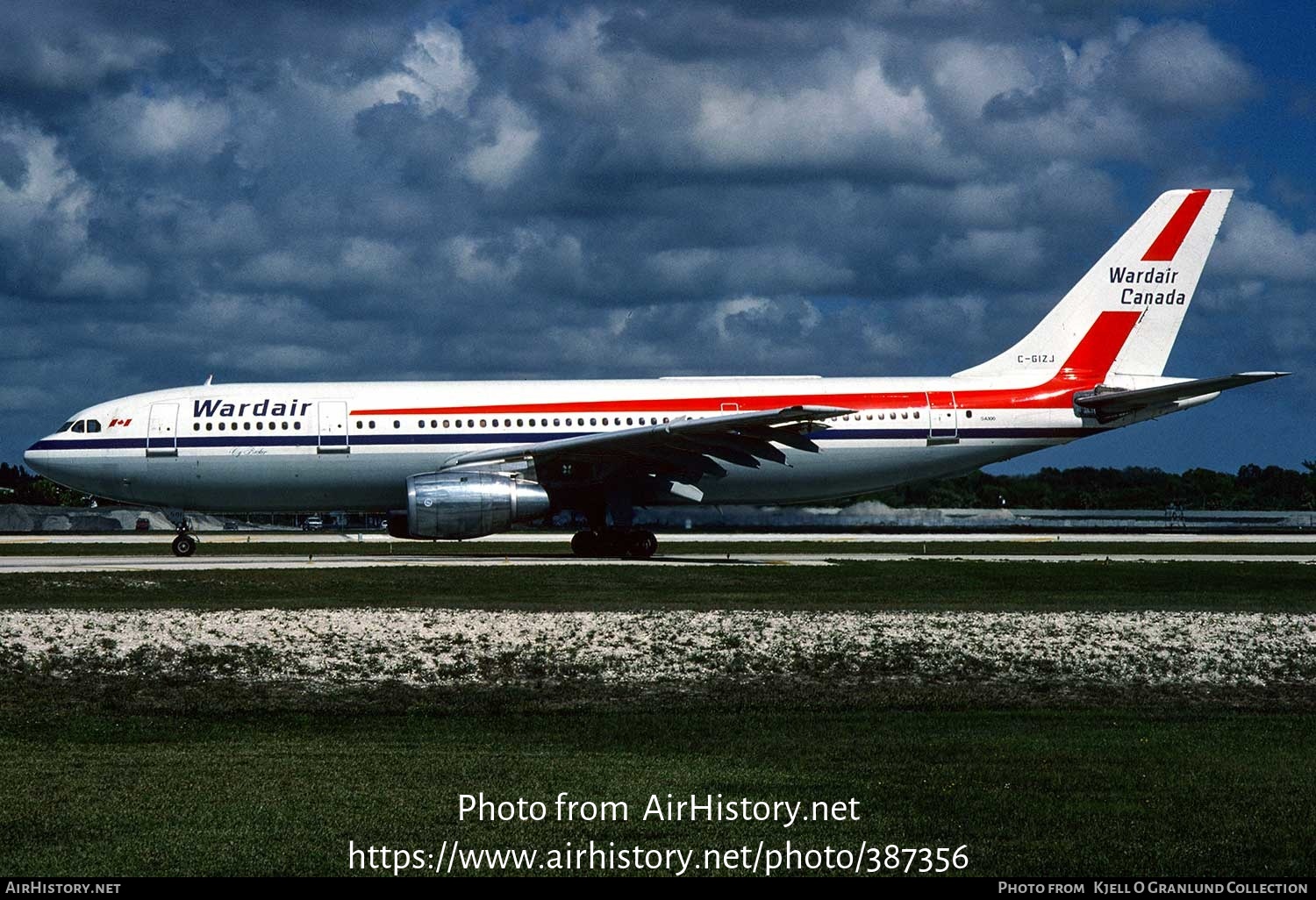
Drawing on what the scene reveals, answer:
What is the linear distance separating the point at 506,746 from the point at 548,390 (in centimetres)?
2296

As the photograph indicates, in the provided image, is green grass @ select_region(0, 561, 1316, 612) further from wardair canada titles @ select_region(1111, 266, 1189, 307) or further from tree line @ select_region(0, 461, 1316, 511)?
tree line @ select_region(0, 461, 1316, 511)

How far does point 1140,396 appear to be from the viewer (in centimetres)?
3334

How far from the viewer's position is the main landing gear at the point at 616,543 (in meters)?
32.2

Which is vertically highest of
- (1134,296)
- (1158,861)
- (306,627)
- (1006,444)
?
(1134,296)

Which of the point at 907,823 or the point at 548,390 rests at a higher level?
the point at 548,390

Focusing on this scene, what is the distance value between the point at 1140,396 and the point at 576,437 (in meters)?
13.2

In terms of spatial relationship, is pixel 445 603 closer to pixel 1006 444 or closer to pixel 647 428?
pixel 647 428

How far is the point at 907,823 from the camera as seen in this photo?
26.8 ft

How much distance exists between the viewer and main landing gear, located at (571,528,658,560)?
32.2m

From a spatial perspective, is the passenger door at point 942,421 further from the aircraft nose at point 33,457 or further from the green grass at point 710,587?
the aircraft nose at point 33,457

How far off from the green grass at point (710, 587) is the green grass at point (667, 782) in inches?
341

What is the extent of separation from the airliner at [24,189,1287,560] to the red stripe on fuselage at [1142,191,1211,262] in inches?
128

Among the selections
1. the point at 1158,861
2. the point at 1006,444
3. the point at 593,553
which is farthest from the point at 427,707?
the point at 1006,444

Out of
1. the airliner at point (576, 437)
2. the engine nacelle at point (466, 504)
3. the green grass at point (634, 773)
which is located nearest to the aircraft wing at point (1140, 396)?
the airliner at point (576, 437)
